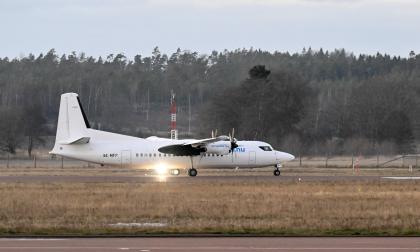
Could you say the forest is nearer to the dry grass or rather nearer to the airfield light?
the airfield light

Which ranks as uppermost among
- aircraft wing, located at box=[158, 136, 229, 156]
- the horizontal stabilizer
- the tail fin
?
the tail fin

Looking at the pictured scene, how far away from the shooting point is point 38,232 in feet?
80.4

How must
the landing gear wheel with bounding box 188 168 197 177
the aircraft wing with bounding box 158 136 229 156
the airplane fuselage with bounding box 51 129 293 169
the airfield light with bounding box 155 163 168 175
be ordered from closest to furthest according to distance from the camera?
the airplane fuselage with bounding box 51 129 293 169 → the aircraft wing with bounding box 158 136 229 156 → the landing gear wheel with bounding box 188 168 197 177 → the airfield light with bounding box 155 163 168 175

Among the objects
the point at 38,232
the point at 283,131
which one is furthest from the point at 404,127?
the point at 38,232

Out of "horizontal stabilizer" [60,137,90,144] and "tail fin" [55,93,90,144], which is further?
"tail fin" [55,93,90,144]

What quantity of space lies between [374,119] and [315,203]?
72.3 metres

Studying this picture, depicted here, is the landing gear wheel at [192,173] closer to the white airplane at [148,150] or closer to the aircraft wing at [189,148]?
the white airplane at [148,150]

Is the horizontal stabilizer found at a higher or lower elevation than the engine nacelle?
higher
